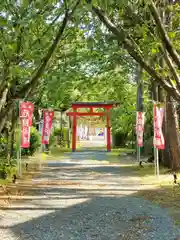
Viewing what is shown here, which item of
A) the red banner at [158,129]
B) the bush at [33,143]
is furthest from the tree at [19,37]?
the bush at [33,143]

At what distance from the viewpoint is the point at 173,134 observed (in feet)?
44.4

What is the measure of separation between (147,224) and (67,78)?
978 cm

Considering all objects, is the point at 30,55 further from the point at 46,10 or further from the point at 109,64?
the point at 109,64

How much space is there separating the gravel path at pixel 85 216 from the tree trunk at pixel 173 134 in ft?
10.1

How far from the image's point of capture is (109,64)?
55.8 feet

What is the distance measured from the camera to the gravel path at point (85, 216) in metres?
5.79

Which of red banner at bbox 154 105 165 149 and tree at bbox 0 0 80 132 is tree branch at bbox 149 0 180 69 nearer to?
tree at bbox 0 0 80 132

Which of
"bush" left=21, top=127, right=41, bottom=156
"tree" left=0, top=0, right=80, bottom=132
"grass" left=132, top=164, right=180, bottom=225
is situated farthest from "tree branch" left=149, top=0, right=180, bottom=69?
"bush" left=21, top=127, right=41, bottom=156

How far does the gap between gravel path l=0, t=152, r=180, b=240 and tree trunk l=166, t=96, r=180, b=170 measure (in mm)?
3085

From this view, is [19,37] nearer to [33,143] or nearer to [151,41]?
[151,41]

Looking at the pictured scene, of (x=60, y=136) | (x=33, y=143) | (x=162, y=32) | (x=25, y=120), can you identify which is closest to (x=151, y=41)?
(x=162, y=32)

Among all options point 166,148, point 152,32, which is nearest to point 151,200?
point 152,32

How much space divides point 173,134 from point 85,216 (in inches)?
286

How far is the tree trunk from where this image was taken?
1352 cm
